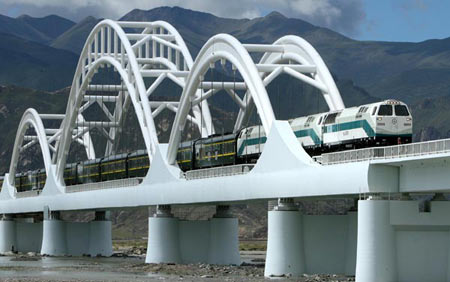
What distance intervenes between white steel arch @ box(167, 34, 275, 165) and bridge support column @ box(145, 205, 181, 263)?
4.20 m

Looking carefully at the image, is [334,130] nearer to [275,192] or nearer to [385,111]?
[385,111]

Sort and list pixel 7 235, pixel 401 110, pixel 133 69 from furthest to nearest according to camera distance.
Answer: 1. pixel 7 235
2. pixel 133 69
3. pixel 401 110

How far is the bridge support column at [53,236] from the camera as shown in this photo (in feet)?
341

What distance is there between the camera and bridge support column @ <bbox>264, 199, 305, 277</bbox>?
57656mm

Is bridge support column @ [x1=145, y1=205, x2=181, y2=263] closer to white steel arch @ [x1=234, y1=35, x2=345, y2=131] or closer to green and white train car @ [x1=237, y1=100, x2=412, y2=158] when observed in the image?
white steel arch @ [x1=234, y1=35, x2=345, y2=131]

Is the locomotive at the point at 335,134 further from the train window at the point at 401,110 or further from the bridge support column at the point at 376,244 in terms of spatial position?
the bridge support column at the point at 376,244

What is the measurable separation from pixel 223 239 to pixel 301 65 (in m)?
15.4

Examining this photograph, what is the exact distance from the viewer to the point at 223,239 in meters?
79.2

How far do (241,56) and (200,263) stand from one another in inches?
762

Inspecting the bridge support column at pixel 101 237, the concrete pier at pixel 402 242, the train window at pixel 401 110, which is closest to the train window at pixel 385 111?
the train window at pixel 401 110

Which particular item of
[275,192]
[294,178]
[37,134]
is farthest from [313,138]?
[37,134]

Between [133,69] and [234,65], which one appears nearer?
A: [234,65]

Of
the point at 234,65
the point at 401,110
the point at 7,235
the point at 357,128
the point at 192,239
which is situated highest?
the point at 234,65

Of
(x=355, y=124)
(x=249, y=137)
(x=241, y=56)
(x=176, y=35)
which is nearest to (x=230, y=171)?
(x=249, y=137)
